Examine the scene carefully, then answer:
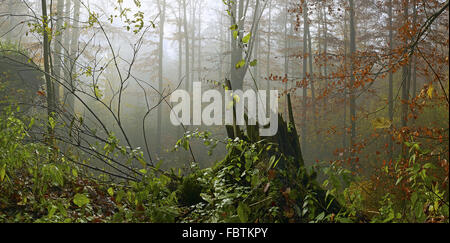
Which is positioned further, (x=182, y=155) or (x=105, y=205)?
(x=182, y=155)

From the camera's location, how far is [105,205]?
139 inches

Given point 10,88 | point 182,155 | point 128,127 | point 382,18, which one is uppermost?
point 382,18

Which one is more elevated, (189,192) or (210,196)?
(210,196)

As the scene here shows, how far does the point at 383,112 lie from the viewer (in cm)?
1716

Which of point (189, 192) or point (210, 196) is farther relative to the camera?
point (189, 192)

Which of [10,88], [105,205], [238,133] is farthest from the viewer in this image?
[10,88]

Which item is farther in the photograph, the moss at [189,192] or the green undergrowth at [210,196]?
the moss at [189,192]

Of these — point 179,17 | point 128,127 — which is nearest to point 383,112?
point 179,17

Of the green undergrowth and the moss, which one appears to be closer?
the green undergrowth
